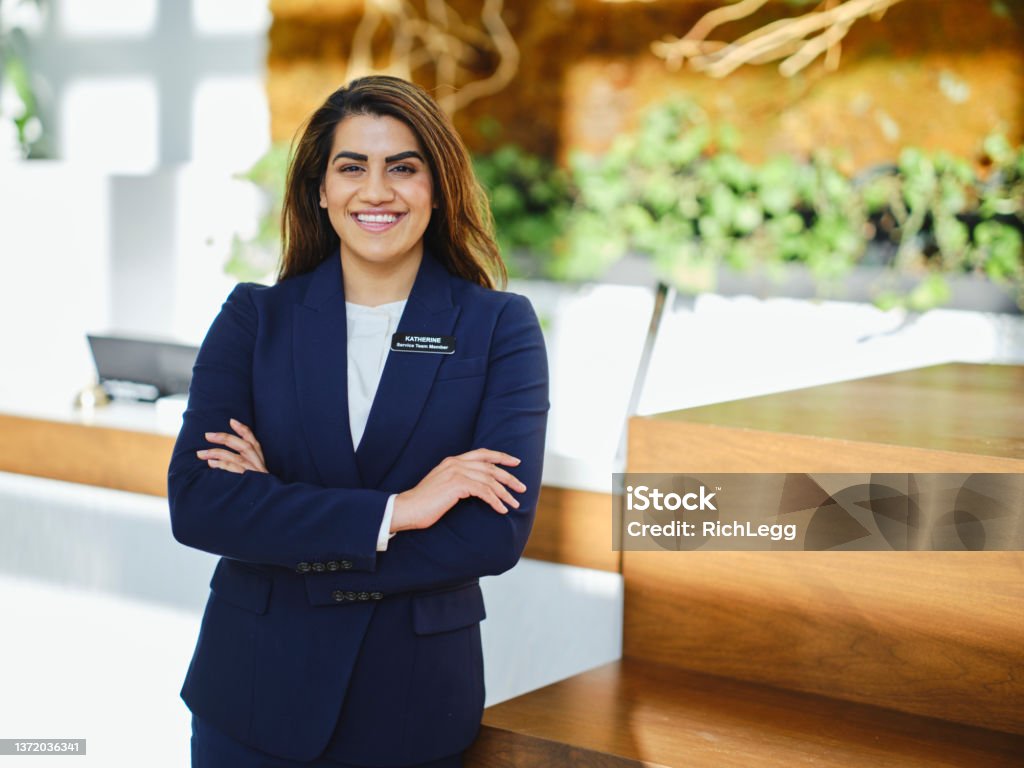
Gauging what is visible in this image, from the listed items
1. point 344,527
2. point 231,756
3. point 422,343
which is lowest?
point 231,756

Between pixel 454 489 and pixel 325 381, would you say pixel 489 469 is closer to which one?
pixel 454 489

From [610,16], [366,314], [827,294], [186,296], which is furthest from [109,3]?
[366,314]

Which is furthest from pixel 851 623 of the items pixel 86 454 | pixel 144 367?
pixel 144 367

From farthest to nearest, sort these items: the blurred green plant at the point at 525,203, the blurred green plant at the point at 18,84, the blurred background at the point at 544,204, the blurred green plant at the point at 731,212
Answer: the blurred green plant at the point at 18,84
the blurred green plant at the point at 525,203
the blurred green plant at the point at 731,212
the blurred background at the point at 544,204

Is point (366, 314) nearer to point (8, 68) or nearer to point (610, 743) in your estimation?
point (610, 743)

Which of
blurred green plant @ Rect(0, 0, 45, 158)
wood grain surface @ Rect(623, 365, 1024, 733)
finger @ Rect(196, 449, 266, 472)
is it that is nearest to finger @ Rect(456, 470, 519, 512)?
A: finger @ Rect(196, 449, 266, 472)

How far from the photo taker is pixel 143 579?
2.50 metres

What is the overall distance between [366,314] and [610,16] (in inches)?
119

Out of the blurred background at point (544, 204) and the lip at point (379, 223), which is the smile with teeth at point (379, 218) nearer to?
the lip at point (379, 223)

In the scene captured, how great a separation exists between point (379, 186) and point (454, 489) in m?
0.39

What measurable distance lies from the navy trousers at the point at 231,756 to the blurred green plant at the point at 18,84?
438 cm

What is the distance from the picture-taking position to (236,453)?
1.49 meters

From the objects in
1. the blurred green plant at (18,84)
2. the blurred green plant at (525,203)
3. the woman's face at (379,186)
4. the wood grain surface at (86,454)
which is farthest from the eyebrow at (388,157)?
the blurred green plant at (18,84)

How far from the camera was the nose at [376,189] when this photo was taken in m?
1.48
